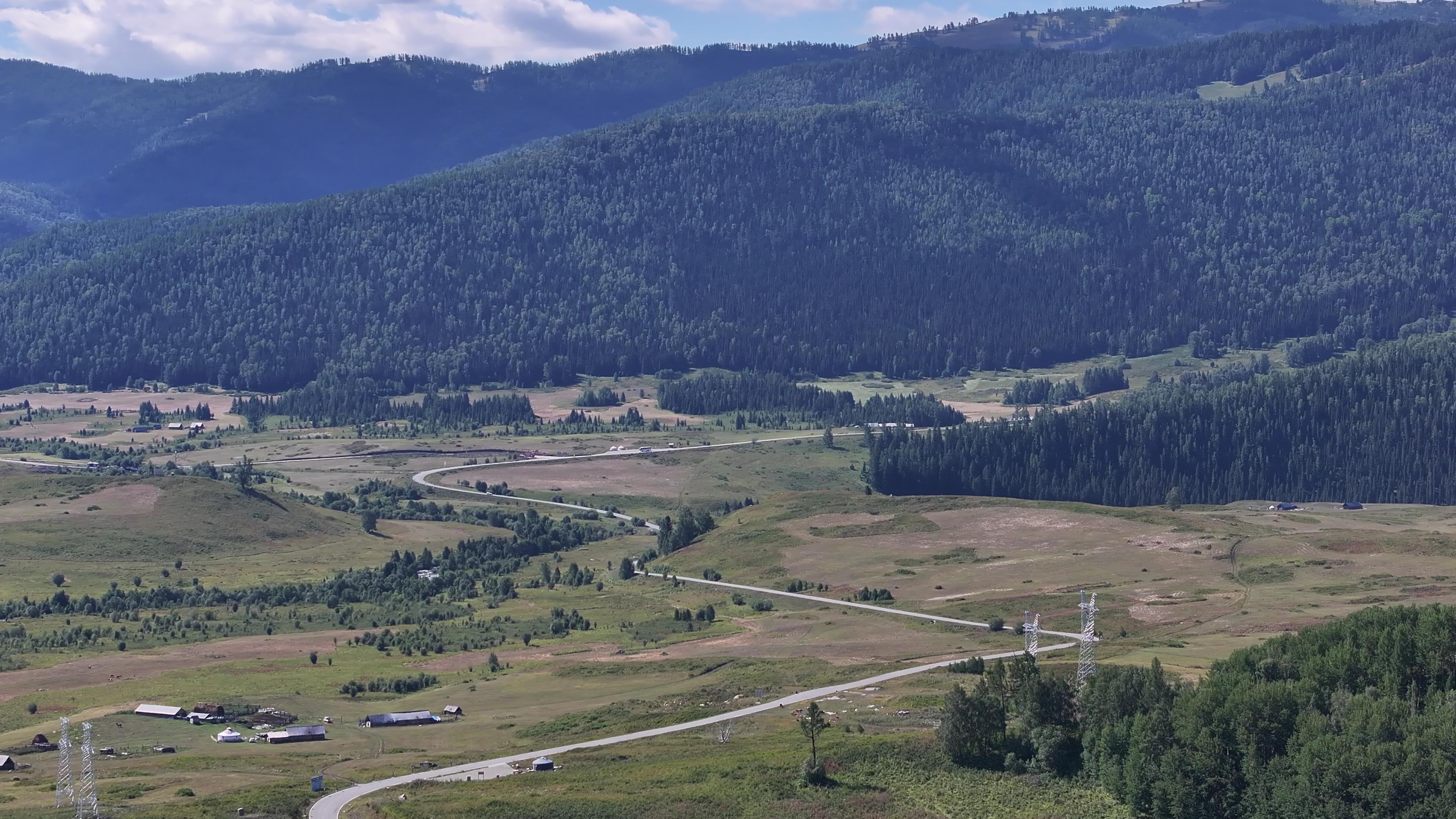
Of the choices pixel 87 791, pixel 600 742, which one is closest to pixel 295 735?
pixel 600 742

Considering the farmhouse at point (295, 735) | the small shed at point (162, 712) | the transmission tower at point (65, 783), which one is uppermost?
the transmission tower at point (65, 783)

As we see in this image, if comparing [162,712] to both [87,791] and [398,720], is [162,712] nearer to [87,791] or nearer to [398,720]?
[398,720]

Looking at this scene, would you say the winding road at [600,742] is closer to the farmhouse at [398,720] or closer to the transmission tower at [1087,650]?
the transmission tower at [1087,650]

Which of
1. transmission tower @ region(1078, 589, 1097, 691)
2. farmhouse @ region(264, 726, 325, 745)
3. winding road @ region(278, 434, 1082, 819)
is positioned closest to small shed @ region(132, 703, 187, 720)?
farmhouse @ region(264, 726, 325, 745)

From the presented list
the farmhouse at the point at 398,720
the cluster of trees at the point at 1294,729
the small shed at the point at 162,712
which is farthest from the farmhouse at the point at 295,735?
the cluster of trees at the point at 1294,729

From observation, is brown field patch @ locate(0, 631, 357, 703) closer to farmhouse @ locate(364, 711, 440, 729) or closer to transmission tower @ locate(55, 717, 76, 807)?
farmhouse @ locate(364, 711, 440, 729)

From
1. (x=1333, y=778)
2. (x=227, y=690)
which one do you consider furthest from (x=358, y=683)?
(x=1333, y=778)
